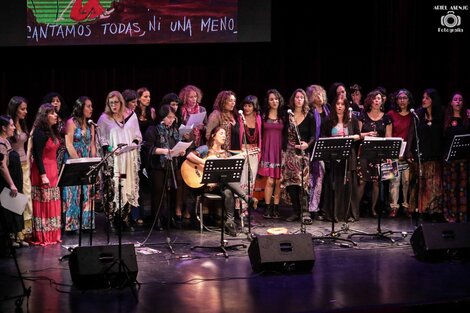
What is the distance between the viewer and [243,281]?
7180mm

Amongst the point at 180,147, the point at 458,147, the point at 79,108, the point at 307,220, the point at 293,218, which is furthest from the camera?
the point at 293,218

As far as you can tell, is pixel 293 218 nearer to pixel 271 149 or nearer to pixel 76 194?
pixel 271 149

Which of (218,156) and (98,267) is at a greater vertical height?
(218,156)

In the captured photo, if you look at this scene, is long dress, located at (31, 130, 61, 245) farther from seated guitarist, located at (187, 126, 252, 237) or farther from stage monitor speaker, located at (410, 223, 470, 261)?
stage monitor speaker, located at (410, 223, 470, 261)

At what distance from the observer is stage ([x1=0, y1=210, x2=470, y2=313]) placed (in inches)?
251

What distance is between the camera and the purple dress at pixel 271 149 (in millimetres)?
10156

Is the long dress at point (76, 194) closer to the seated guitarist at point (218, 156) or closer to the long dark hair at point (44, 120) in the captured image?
the long dark hair at point (44, 120)

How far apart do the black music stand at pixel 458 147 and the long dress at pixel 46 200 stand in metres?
4.57

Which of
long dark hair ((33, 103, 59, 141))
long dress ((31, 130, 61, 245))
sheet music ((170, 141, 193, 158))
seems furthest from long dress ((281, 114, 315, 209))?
long dark hair ((33, 103, 59, 141))

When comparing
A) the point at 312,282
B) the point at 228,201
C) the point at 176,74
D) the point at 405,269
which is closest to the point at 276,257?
the point at 312,282

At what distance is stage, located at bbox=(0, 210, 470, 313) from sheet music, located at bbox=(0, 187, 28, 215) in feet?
1.71

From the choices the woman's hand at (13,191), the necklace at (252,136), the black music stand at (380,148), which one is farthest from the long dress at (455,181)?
the woman's hand at (13,191)

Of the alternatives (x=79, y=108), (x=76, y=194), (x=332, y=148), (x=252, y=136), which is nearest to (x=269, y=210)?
(x=252, y=136)

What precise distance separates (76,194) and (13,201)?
3.99 ft
